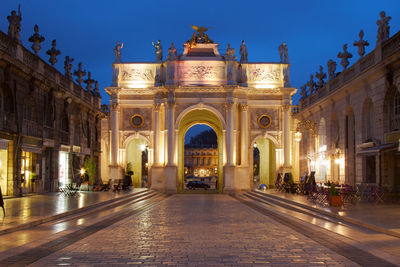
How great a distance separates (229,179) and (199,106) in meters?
6.49

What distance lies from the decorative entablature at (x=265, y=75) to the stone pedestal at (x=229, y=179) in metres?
7.66

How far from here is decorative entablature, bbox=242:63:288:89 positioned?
3947cm

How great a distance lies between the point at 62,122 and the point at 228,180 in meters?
13.5

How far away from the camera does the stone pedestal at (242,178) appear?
37188 millimetres

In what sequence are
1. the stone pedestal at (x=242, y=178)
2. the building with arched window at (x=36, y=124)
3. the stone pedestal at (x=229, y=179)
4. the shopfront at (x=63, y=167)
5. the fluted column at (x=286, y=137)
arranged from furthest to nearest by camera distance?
the fluted column at (x=286, y=137)
the stone pedestal at (x=242, y=178)
the stone pedestal at (x=229, y=179)
the shopfront at (x=63, y=167)
the building with arched window at (x=36, y=124)

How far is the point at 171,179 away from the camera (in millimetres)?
36969

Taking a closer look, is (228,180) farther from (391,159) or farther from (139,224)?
(139,224)

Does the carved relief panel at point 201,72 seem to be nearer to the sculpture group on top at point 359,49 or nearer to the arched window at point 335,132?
the sculpture group on top at point 359,49

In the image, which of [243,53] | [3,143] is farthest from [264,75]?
[3,143]

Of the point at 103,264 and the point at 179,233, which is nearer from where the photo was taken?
the point at 103,264

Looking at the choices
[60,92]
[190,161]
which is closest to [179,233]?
[60,92]

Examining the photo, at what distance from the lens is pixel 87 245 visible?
9594 millimetres

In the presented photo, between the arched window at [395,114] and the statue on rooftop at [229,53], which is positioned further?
the statue on rooftop at [229,53]

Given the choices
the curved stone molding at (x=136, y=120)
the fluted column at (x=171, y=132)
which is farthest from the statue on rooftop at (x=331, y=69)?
the curved stone molding at (x=136, y=120)
